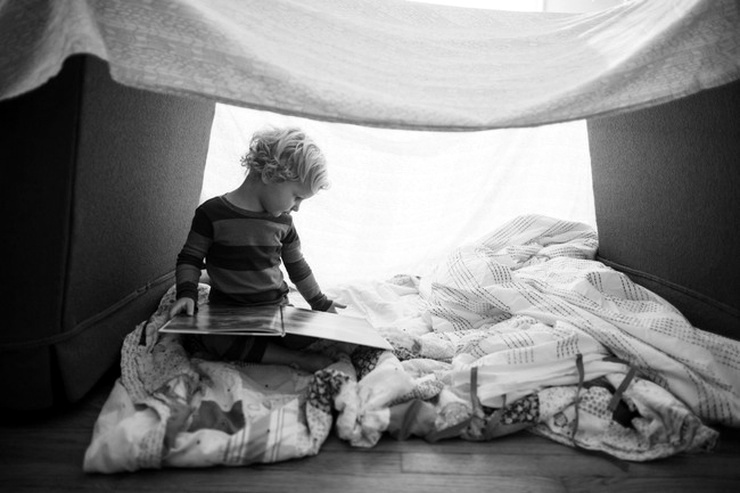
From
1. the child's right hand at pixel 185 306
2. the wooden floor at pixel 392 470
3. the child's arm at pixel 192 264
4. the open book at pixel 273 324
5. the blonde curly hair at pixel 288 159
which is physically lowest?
the wooden floor at pixel 392 470

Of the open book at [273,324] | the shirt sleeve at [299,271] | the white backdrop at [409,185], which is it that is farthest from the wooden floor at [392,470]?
the white backdrop at [409,185]

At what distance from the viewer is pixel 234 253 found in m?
1.05

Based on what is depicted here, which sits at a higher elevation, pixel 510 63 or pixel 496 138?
pixel 496 138

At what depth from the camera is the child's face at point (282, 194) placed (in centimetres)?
104

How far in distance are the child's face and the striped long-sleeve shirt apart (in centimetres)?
3

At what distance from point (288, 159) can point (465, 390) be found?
1.77 ft

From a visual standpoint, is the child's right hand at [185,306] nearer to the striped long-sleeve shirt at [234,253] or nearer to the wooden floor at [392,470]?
the striped long-sleeve shirt at [234,253]

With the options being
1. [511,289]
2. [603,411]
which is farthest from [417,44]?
[603,411]

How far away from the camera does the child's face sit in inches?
41.0

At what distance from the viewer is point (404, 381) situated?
0.86m

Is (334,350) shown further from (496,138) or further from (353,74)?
(496,138)

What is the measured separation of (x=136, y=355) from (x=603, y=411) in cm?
78

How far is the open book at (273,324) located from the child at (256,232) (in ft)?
0.18

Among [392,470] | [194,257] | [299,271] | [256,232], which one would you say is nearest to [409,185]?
[299,271]
